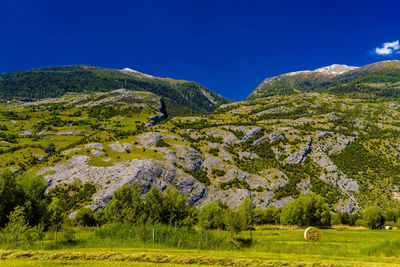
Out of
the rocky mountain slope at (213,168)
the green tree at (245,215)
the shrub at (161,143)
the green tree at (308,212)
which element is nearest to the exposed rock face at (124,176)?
the rocky mountain slope at (213,168)

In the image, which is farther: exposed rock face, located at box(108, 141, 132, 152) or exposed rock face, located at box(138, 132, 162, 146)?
exposed rock face, located at box(138, 132, 162, 146)

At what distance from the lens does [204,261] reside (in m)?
22.5

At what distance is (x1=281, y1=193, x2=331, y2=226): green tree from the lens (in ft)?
269

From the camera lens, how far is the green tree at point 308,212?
82062 mm

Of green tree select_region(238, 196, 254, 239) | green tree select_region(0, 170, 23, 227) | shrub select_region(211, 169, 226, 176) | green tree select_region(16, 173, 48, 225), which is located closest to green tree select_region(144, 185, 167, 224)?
green tree select_region(238, 196, 254, 239)

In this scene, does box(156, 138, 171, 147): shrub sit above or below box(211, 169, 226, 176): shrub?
above

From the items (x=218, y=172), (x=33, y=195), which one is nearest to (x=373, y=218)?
(x=218, y=172)

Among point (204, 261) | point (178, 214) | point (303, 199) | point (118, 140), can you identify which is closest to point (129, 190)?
point (178, 214)

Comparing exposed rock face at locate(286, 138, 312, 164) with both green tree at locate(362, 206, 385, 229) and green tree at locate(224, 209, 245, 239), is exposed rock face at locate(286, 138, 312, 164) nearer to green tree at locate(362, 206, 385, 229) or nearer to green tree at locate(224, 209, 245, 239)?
green tree at locate(362, 206, 385, 229)

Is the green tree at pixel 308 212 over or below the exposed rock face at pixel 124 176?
below

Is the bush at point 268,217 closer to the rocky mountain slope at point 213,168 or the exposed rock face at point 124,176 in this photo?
the rocky mountain slope at point 213,168

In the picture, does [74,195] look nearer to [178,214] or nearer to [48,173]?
[48,173]

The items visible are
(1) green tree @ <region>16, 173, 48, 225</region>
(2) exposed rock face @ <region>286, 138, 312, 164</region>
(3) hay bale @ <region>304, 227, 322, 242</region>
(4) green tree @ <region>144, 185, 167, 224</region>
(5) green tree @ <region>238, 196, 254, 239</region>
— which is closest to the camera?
(5) green tree @ <region>238, 196, 254, 239</region>

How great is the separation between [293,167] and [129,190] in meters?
145
